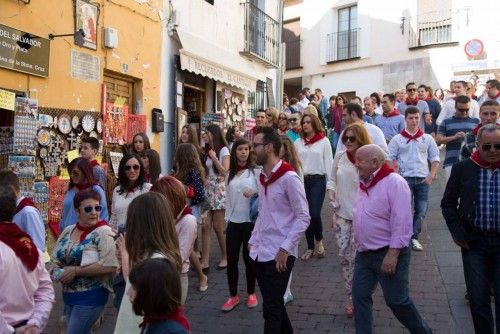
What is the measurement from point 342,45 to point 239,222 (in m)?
21.2

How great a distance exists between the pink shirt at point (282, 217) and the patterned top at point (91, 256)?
116cm

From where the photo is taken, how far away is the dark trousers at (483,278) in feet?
13.5

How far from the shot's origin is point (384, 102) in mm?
9781

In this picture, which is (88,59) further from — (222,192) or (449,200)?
(449,200)

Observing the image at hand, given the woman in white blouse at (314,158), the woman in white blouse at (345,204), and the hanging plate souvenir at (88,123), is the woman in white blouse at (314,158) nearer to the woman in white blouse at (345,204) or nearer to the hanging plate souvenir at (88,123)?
the woman in white blouse at (345,204)

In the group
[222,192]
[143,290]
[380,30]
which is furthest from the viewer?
[380,30]

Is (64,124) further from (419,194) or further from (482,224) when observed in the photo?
(482,224)

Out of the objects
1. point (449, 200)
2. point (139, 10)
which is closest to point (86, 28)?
point (139, 10)

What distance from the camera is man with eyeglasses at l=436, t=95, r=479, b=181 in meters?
7.49

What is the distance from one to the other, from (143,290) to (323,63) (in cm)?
2477

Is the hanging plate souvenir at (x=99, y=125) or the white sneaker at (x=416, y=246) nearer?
the white sneaker at (x=416, y=246)

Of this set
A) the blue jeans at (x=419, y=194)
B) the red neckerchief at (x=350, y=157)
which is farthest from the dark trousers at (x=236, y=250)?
the blue jeans at (x=419, y=194)

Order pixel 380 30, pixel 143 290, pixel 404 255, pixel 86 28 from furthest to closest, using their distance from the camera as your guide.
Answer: pixel 380 30, pixel 86 28, pixel 404 255, pixel 143 290

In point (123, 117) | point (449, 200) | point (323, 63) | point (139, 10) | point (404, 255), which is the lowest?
point (404, 255)
